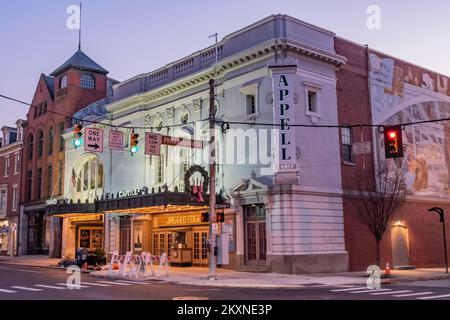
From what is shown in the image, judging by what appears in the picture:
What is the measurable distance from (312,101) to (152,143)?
8.84 meters

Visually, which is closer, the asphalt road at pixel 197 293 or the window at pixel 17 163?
the asphalt road at pixel 197 293

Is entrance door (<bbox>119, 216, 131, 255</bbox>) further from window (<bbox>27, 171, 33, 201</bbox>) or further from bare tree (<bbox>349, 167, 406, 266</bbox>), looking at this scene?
window (<bbox>27, 171, 33, 201</bbox>)

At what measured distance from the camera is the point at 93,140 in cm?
2684

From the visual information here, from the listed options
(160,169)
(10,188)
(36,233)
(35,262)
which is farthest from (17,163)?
(160,169)

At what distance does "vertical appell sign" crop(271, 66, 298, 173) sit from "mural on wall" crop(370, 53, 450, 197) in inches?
298

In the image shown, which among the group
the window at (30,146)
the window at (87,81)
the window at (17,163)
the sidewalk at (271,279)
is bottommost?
the sidewalk at (271,279)

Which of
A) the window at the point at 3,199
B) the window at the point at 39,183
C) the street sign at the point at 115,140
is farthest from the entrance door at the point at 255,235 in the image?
the window at the point at 3,199

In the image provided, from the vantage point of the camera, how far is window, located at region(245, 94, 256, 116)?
97.8 ft

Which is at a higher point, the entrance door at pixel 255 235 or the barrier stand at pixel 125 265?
the entrance door at pixel 255 235

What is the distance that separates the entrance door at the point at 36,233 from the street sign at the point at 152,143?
27.9 meters

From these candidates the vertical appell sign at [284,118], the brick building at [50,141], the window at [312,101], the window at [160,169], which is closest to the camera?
the vertical appell sign at [284,118]

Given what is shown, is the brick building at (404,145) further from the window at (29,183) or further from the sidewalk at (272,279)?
the window at (29,183)

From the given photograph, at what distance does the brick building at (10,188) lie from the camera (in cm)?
5634

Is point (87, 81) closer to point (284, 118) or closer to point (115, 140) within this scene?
point (115, 140)
